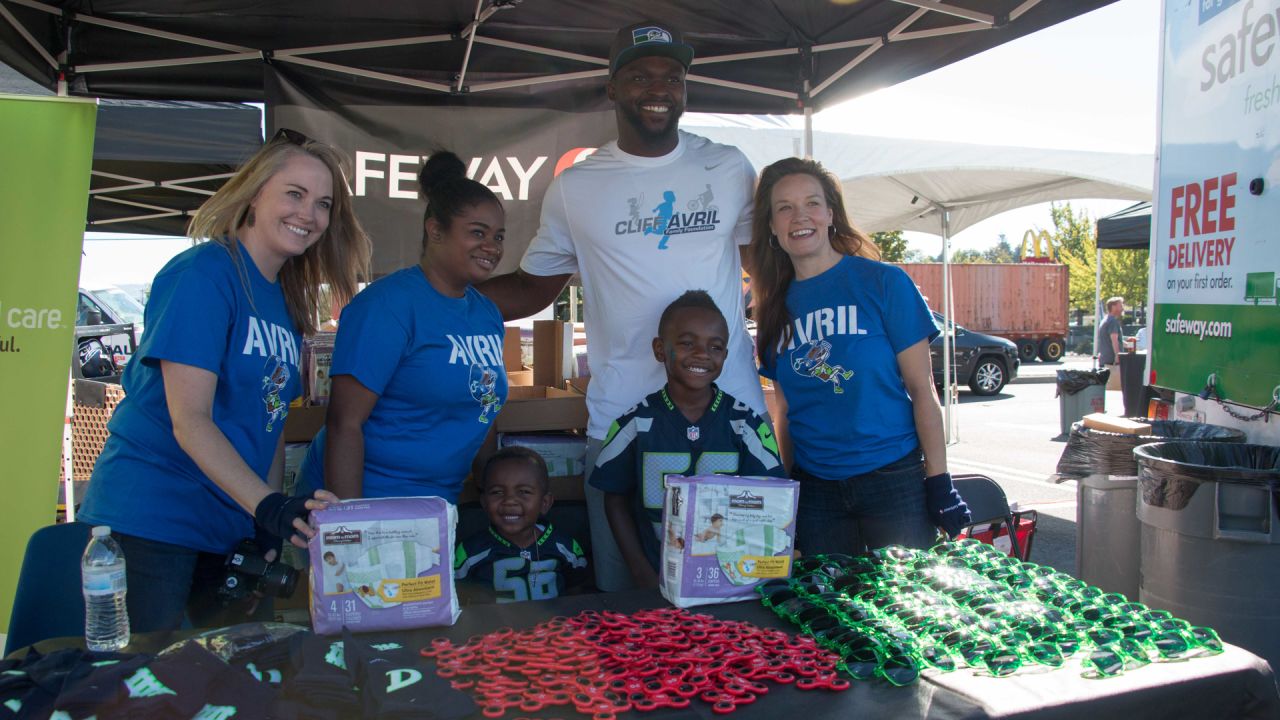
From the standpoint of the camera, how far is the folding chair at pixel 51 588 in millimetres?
2037

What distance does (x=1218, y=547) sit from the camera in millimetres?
2875

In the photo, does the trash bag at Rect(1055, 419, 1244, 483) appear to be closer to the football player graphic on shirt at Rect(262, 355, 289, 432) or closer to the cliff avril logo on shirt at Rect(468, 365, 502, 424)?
the cliff avril logo on shirt at Rect(468, 365, 502, 424)

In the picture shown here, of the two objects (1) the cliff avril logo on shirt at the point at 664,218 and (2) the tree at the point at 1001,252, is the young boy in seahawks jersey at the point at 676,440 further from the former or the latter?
(2) the tree at the point at 1001,252

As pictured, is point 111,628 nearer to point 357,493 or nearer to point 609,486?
point 357,493

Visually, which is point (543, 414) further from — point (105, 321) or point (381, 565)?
point (105, 321)

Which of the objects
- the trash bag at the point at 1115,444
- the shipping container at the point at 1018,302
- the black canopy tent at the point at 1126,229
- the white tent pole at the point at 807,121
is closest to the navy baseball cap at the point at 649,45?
the white tent pole at the point at 807,121

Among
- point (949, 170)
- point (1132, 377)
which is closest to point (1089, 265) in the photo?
point (1132, 377)

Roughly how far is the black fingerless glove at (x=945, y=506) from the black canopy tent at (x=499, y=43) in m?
2.10

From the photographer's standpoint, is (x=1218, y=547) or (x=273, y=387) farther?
(x=1218, y=547)

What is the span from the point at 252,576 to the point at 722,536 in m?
1.08

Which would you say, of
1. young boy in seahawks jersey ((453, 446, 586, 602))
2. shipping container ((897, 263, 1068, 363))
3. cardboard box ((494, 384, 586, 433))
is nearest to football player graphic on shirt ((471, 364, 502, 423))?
young boy in seahawks jersey ((453, 446, 586, 602))

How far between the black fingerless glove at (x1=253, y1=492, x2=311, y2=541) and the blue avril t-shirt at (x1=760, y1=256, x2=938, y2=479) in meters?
1.47

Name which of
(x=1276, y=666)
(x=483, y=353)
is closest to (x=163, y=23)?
(x=483, y=353)

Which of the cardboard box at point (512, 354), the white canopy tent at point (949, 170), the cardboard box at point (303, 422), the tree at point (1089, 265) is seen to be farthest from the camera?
the tree at point (1089, 265)
